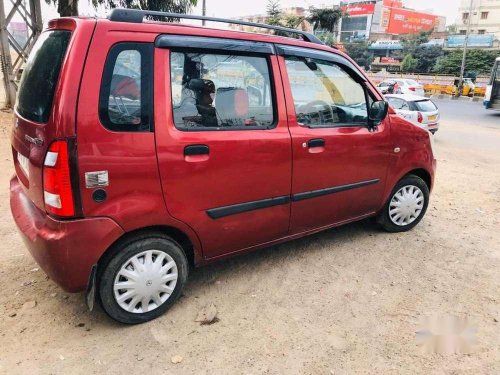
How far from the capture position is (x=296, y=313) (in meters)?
2.98

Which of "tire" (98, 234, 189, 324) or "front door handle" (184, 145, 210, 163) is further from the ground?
"front door handle" (184, 145, 210, 163)

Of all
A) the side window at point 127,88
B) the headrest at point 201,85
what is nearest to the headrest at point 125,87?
the side window at point 127,88

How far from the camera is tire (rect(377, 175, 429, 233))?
421 centimetres

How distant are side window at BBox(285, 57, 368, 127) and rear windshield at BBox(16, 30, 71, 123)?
5.24 ft

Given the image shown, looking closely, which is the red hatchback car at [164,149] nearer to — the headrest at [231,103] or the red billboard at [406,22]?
the headrest at [231,103]

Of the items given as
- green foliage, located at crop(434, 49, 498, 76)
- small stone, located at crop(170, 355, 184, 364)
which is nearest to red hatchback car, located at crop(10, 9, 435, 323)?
small stone, located at crop(170, 355, 184, 364)

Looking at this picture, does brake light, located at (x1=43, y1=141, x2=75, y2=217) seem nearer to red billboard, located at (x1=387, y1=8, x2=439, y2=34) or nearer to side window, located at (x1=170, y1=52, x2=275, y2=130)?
side window, located at (x1=170, y1=52, x2=275, y2=130)

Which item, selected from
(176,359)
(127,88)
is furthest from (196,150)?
(176,359)

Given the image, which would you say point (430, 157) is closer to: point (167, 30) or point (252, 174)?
point (252, 174)

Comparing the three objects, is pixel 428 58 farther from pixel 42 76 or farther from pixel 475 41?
pixel 42 76

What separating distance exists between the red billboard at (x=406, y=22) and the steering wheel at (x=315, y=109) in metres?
109

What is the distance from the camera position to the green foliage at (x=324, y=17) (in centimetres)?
4506

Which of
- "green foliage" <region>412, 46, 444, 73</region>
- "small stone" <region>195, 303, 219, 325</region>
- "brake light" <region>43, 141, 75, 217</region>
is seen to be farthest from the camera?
"green foliage" <region>412, 46, 444, 73</region>

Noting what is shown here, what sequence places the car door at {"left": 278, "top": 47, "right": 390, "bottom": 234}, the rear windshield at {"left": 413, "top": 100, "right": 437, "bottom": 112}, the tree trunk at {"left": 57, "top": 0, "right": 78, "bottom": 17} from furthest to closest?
the rear windshield at {"left": 413, "top": 100, "right": 437, "bottom": 112}
the tree trunk at {"left": 57, "top": 0, "right": 78, "bottom": 17}
the car door at {"left": 278, "top": 47, "right": 390, "bottom": 234}
